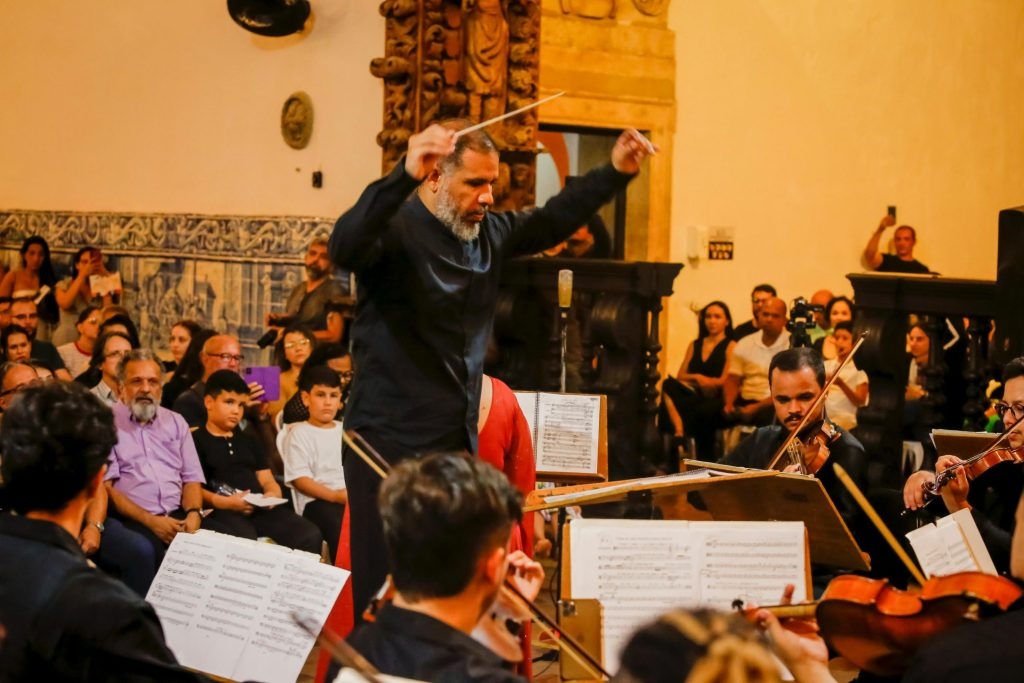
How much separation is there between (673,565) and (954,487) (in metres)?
1.33

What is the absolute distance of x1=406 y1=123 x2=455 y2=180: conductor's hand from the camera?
124 inches

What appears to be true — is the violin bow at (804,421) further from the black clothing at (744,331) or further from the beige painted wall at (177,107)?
the black clothing at (744,331)

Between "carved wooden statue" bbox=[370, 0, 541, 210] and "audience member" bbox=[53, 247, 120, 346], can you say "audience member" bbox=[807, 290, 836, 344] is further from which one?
"audience member" bbox=[53, 247, 120, 346]

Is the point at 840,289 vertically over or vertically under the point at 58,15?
under

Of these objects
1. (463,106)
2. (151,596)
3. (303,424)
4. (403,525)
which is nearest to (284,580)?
(151,596)

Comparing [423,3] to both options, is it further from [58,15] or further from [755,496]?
[755,496]

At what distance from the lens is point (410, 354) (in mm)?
3572

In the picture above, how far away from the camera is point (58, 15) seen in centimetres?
998

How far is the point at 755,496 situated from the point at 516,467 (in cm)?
72

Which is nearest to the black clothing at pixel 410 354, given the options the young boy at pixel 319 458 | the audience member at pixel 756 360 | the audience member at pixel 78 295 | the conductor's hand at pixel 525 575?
the conductor's hand at pixel 525 575

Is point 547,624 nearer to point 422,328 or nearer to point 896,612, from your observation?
point 896,612

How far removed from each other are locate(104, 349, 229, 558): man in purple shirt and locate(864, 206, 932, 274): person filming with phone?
718 cm

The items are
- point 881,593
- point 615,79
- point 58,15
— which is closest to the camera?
point 881,593

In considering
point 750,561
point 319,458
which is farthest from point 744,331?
point 750,561
